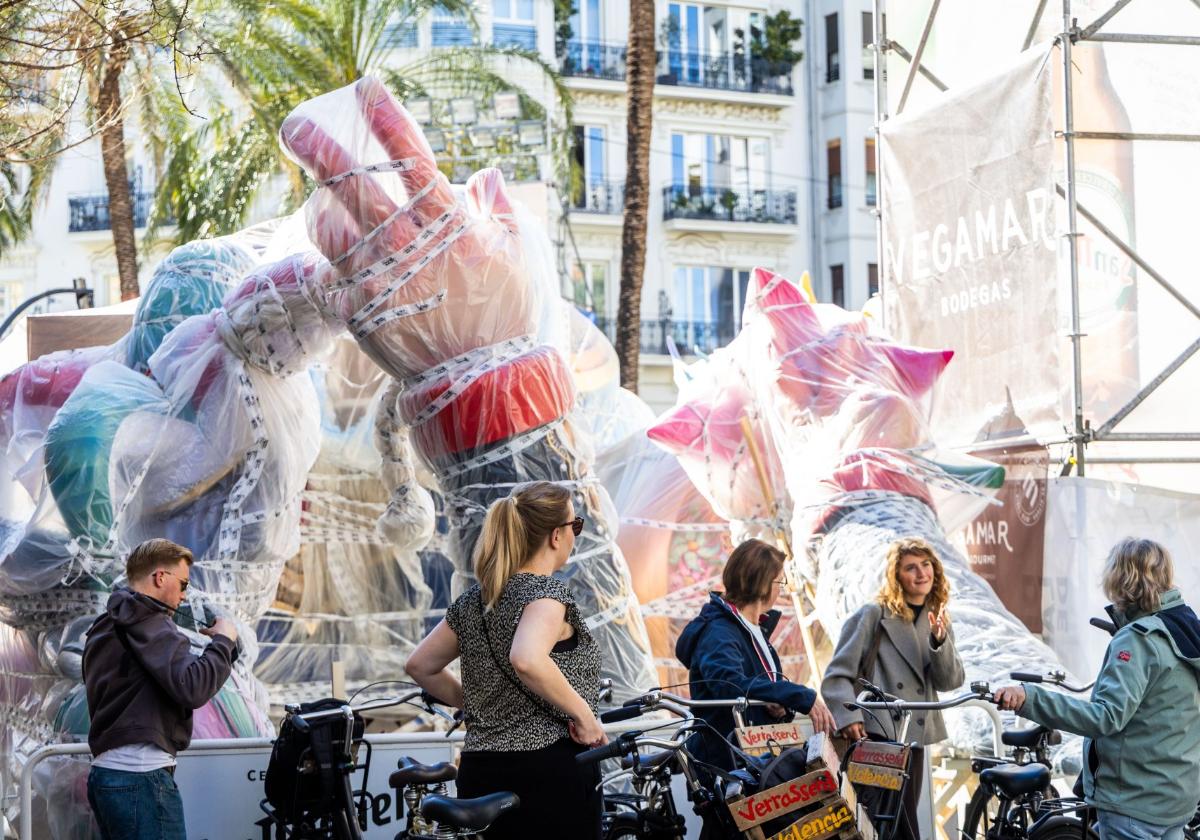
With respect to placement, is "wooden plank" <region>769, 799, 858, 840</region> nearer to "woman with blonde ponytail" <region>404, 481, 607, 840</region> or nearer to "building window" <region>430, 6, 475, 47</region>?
"woman with blonde ponytail" <region>404, 481, 607, 840</region>

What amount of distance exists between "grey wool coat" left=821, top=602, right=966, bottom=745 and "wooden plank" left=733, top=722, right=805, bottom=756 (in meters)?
0.91

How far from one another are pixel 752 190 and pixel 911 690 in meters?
30.5

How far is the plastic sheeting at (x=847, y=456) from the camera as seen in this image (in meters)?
8.37

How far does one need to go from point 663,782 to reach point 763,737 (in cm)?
35

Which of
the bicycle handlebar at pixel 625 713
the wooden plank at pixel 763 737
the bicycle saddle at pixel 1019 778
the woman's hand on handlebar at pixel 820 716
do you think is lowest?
the bicycle saddle at pixel 1019 778

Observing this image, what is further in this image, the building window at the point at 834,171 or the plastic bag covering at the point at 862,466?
the building window at the point at 834,171

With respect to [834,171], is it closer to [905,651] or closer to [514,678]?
[905,651]

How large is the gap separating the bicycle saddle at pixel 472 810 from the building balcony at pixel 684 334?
2985 cm

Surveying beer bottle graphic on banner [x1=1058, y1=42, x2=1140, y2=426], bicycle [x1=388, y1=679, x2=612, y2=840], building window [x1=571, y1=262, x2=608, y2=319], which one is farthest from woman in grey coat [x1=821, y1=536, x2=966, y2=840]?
building window [x1=571, y1=262, x2=608, y2=319]

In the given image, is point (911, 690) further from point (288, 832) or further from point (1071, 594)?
point (1071, 594)

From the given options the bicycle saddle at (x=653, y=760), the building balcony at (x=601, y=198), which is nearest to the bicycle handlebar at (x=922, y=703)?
the bicycle saddle at (x=653, y=760)

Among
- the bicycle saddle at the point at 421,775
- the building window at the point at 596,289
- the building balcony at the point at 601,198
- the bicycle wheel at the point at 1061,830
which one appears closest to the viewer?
the bicycle saddle at the point at 421,775

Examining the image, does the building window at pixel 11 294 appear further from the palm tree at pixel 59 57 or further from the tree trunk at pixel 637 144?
the palm tree at pixel 59 57

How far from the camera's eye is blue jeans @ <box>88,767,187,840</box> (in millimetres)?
5230
